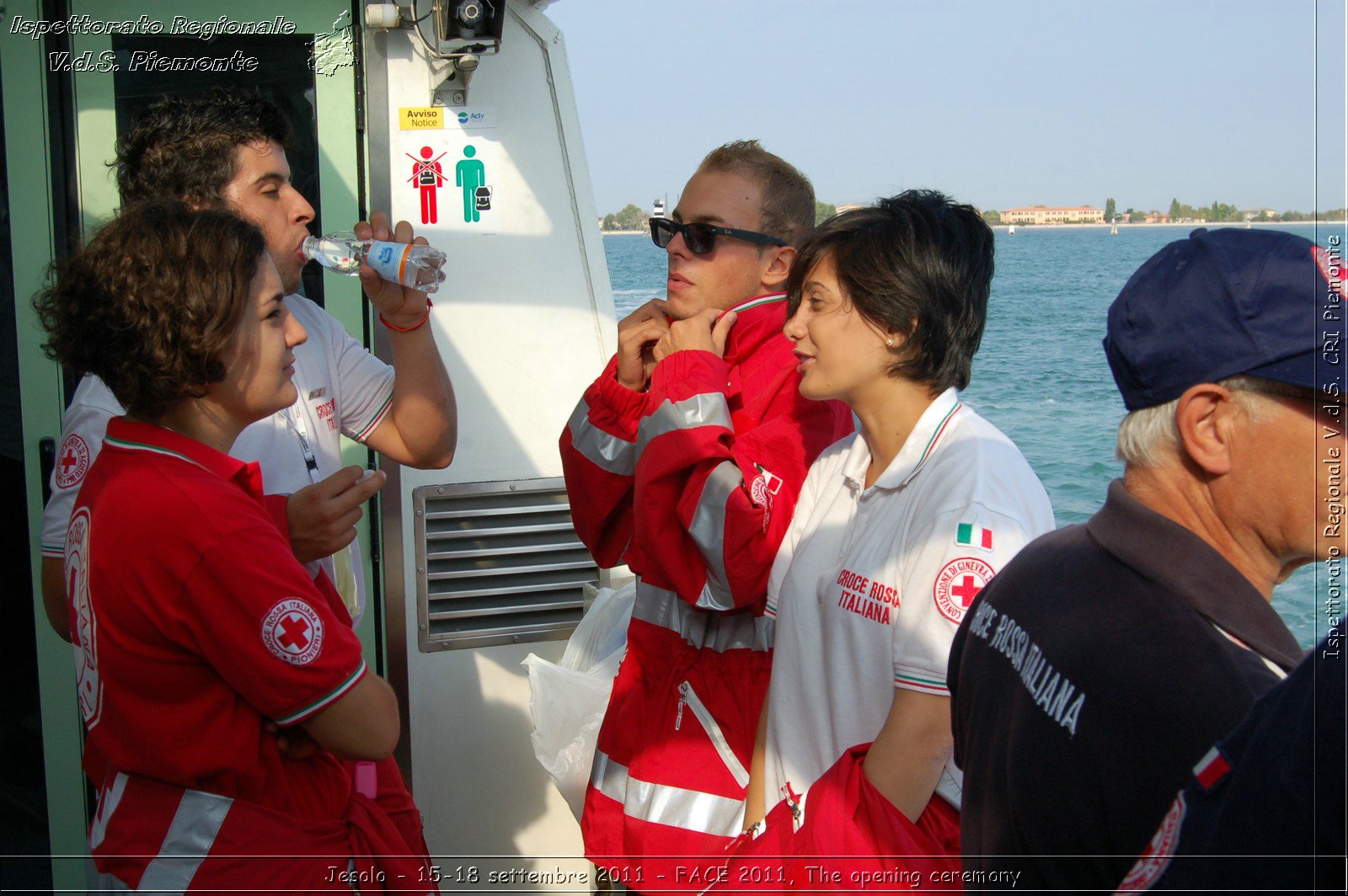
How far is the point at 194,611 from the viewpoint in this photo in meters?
1.46

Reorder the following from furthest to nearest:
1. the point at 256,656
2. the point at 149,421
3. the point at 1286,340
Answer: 1. the point at 149,421
2. the point at 256,656
3. the point at 1286,340

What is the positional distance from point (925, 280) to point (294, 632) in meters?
1.24

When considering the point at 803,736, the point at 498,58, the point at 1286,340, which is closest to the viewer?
the point at 1286,340

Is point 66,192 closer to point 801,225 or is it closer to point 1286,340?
point 801,225

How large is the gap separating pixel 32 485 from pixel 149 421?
1868mm

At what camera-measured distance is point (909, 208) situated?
6.69ft

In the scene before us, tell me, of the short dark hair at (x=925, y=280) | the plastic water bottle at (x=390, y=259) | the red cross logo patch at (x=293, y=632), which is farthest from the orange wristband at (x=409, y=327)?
the red cross logo patch at (x=293, y=632)

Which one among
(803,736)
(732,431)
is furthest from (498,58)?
(803,736)

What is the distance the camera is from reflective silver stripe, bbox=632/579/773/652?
7.68 feet

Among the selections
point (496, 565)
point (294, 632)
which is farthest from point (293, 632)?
point (496, 565)

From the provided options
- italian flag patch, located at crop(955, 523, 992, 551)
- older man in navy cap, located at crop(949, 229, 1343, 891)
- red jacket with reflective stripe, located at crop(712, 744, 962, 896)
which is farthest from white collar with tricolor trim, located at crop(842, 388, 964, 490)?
older man in navy cap, located at crop(949, 229, 1343, 891)

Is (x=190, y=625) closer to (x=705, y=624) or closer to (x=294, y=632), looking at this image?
(x=294, y=632)

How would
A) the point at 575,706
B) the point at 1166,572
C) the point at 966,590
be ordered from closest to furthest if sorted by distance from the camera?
the point at 1166,572
the point at 966,590
the point at 575,706

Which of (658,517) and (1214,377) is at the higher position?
(1214,377)
